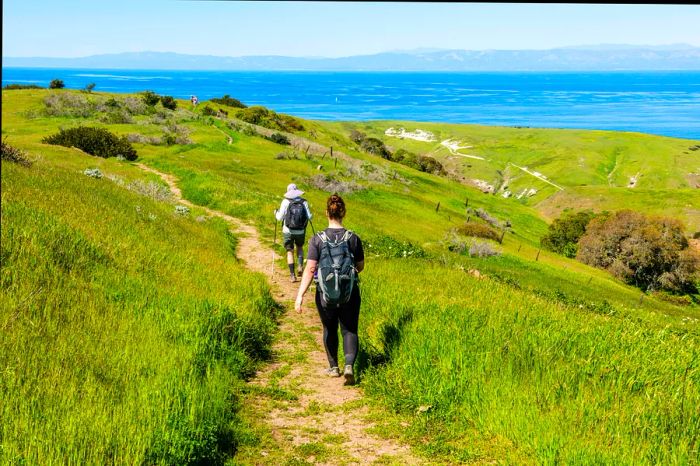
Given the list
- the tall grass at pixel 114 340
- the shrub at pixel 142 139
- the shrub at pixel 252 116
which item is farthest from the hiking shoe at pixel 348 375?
the shrub at pixel 252 116

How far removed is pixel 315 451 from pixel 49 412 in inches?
109

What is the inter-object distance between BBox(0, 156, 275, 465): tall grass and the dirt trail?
369mm

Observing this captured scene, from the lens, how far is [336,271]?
24.2 feet

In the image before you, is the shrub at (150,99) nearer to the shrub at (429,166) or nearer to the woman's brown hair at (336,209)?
the shrub at (429,166)

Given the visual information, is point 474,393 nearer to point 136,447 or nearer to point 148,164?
point 136,447

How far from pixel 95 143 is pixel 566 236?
59.4m

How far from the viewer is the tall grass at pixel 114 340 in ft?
15.3

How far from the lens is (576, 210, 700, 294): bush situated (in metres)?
58.7

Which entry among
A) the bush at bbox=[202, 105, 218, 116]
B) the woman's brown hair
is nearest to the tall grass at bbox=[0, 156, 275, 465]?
the woman's brown hair

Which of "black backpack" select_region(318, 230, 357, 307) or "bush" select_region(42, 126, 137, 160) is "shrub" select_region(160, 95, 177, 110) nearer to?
"bush" select_region(42, 126, 137, 160)

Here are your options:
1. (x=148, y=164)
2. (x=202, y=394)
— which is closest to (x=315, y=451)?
(x=202, y=394)

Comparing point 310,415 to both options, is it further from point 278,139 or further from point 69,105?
point 69,105

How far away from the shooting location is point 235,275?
11711 millimetres

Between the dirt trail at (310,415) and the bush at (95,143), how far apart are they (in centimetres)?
3617
